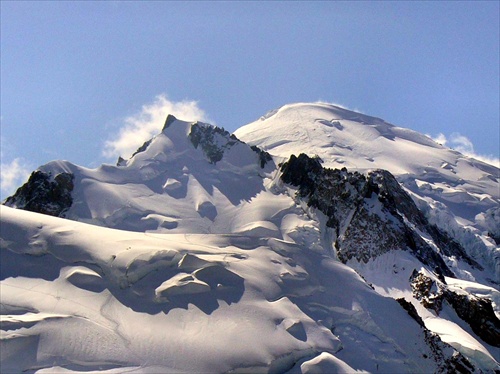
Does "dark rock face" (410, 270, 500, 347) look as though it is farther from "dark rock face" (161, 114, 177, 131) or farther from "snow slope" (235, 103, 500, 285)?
"dark rock face" (161, 114, 177, 131)

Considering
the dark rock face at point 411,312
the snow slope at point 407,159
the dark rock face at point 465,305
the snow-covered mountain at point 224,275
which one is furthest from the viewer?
the snow slope at point 407,159

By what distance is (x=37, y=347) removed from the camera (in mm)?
33062

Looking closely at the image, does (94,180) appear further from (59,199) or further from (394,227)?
(394,227)

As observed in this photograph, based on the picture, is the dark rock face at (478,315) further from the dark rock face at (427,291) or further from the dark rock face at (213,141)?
the dark rock face at (213,141)

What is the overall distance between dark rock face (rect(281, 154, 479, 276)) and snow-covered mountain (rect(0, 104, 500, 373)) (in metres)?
0.18

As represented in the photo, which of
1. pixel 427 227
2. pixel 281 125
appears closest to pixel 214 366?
pixel 427 227

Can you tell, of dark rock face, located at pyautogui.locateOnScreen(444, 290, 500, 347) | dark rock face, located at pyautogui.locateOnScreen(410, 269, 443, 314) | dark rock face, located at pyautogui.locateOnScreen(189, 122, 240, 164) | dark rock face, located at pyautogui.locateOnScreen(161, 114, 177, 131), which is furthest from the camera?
dark rock face, located at pyautogui.locateOnScreen(161, 114, 177, 131)

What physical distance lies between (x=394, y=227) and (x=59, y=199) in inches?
1597

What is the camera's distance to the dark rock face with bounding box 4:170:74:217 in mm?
73188

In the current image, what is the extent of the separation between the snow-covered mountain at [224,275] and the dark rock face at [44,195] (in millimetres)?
182

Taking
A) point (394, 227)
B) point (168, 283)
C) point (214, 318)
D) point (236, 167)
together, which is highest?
point (236, 167)

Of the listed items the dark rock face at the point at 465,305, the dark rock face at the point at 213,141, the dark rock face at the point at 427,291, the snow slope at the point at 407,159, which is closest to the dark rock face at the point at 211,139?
the dark rock face at the point at 213,141

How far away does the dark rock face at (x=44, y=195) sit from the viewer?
73.2 metres

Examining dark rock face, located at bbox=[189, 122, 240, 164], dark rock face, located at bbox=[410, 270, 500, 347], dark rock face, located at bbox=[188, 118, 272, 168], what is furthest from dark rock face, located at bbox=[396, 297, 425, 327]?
dark rock face, located at bbox=[189, 122, 240, 164]
